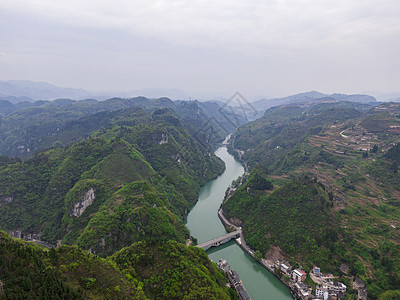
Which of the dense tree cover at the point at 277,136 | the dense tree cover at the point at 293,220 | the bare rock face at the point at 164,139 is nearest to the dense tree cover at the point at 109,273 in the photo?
the dense tree cover at the point at 293,220

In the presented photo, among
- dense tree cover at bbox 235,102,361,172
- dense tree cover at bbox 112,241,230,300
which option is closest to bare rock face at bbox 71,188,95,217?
dense tree cover at bbox 112,241,230,300

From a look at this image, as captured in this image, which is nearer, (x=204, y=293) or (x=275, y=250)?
(x=204, y=293)

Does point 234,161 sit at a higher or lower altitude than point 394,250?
lower

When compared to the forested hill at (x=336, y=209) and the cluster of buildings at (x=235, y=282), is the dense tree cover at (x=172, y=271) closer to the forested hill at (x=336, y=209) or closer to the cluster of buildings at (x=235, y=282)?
the cluster of buildings at (x=235, y=282)

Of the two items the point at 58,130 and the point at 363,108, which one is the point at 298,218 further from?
the point at 363,108

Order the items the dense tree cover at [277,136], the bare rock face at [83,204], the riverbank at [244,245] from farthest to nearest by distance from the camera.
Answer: the dense tree cover at [277,136]
the bare rock face at [83,204]
the riverbank at [244,245]

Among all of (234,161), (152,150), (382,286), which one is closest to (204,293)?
(382,286)

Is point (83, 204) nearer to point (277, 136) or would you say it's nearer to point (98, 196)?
point (98, 196)

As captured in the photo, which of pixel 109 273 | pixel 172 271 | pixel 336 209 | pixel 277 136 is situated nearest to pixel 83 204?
pixel 109 273
